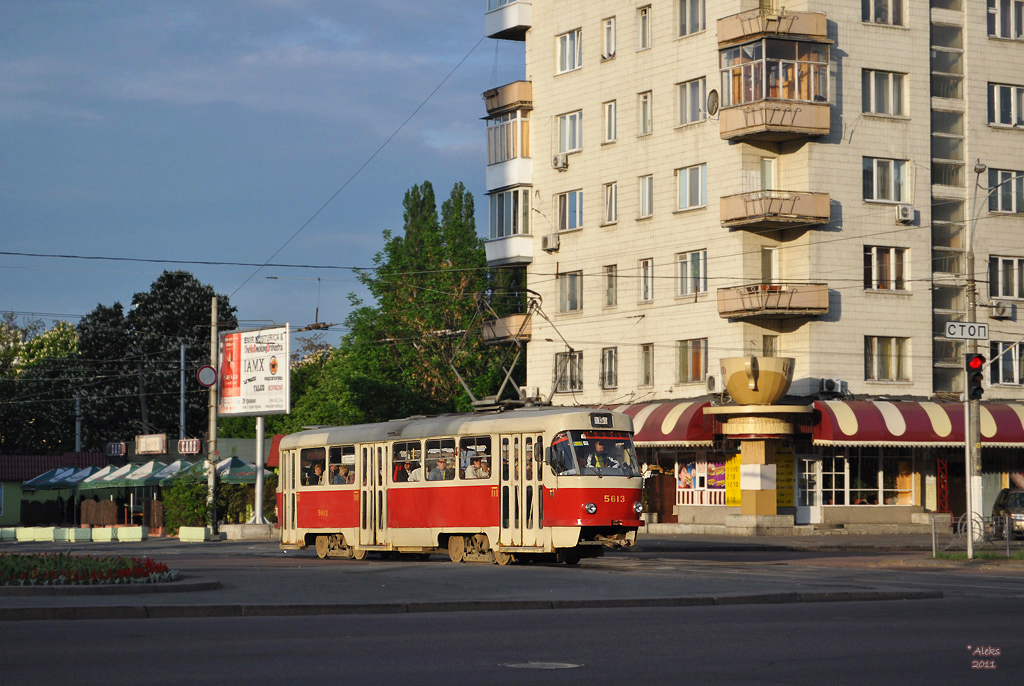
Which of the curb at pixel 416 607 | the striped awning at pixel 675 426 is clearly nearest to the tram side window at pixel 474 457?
the curb at pixel 416 607

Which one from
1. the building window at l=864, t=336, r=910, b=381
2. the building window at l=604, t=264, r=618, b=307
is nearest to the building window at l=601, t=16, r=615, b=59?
the building window at l=604, t=264, r=618, b=307

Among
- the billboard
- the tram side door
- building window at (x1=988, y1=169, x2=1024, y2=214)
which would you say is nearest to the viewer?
the tram side door

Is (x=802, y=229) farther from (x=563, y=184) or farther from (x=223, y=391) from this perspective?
(x=223, y=391)

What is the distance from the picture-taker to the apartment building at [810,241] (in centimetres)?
4909

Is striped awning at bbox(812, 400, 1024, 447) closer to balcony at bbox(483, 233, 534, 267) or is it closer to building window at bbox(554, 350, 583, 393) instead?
building window at bbox(554, 350, 583, 393)

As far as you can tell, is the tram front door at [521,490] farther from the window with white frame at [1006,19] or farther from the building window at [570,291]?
the window with white frame at [1006,19]

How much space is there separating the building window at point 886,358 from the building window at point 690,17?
13168mm

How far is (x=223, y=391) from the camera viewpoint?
51.7 metres

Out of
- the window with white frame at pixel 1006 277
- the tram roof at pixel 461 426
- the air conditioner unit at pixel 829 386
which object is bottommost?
the tram roof at pixel 461 426

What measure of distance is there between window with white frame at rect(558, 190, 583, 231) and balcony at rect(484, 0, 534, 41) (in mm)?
7882

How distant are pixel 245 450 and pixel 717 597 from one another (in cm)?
6468

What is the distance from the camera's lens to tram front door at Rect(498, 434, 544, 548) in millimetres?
27125

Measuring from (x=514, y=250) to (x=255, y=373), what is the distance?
44.9ft

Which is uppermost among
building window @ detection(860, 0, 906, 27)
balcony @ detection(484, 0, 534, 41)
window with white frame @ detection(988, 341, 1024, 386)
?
balcony @ detection(484, 0, 534, 41)
